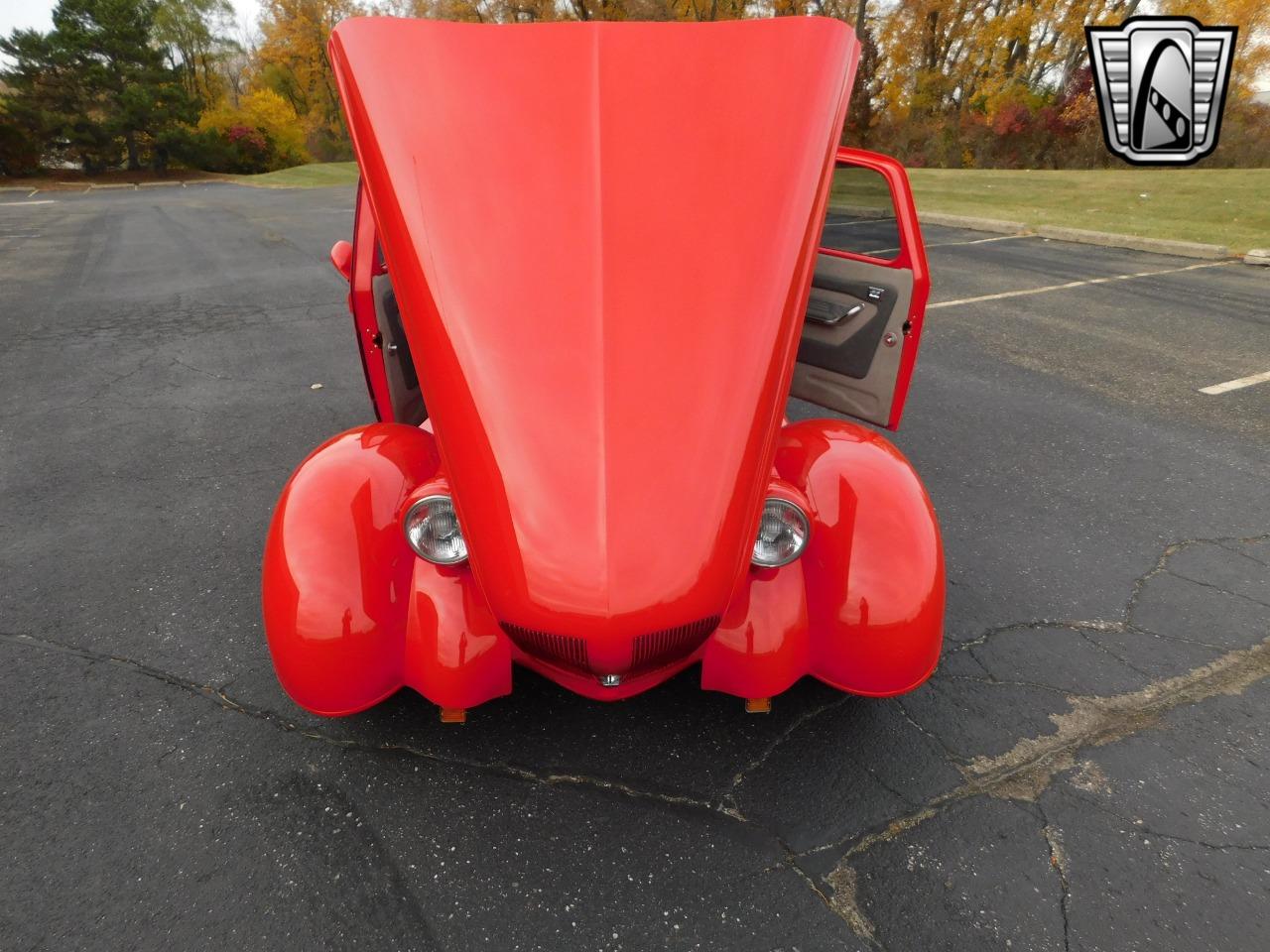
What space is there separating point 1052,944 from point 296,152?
45.7 m

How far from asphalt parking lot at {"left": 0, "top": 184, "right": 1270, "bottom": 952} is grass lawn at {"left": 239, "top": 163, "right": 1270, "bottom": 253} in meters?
9.53

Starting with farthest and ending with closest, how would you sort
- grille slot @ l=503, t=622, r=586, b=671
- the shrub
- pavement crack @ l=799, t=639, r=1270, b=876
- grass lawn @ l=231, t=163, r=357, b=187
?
1. the shrub
2. grass lawn @ l=231, t=163, r=357, b=187
3. pavement crack @ l=799, t=639, r=1270, b=876
4. grille slot @ l=503, t=622, r=586, b=671

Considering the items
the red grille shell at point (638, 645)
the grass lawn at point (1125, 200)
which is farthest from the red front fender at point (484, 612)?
the grass lawn at point (1125, 200)

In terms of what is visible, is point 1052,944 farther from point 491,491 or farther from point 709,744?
point 491,491

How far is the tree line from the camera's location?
24.6 m

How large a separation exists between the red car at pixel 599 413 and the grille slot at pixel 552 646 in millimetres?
10

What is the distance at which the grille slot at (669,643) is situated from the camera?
1.76 meters

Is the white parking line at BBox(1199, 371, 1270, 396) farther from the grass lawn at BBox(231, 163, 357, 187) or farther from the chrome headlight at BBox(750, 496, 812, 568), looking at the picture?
the grass lawn at BBox(231, 163, 357, 187)

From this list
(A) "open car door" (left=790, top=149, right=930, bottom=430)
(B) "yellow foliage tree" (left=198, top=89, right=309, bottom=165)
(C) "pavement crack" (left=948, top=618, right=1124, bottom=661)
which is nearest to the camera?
(C) "pavement crack" (left=948, top=618, right=1124, bottom=661)

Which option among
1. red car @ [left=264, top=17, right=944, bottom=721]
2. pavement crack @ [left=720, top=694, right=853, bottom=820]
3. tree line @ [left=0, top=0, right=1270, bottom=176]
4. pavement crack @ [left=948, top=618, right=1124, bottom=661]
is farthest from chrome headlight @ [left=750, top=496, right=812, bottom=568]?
tree line @ [left=0, top=0, right=1270, bottom=176]

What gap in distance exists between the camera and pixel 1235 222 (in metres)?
11.9

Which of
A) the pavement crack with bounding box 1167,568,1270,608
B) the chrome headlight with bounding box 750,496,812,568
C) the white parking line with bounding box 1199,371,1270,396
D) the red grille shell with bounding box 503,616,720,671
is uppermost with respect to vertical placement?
the chrome headlight with bounding box 750,496,812,568

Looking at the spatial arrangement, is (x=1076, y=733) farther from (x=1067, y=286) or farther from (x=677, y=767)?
(x=1067, y=286)

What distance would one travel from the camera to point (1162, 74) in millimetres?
13359
